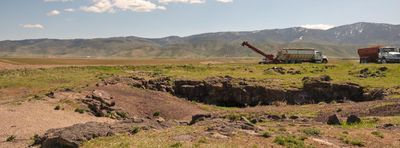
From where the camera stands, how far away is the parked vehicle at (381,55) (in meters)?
71.4

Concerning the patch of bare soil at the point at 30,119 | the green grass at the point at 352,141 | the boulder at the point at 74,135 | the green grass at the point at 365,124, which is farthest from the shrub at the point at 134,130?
the green grass at the point at 365,124

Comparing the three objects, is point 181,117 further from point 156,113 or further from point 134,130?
point 134,130

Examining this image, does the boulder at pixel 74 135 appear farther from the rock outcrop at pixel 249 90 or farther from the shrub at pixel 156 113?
the rock outcrop at pixel 249 90

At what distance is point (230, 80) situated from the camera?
52.8 meters

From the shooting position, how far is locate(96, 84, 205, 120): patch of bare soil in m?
40.9

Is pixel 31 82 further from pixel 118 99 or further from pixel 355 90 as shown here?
pixel 355 90

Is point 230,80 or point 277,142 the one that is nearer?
point 277,142

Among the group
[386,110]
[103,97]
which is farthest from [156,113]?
[386,110]

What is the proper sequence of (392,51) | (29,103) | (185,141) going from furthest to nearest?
(392,51) → (29,103) → (185,141)

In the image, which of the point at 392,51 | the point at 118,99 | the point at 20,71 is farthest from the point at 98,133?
the point at 392,51

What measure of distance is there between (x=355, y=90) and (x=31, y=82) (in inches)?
1356

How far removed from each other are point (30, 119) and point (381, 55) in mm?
57403

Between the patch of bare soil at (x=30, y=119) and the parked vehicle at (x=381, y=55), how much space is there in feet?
167

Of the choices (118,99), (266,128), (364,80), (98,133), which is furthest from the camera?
(364,80)
